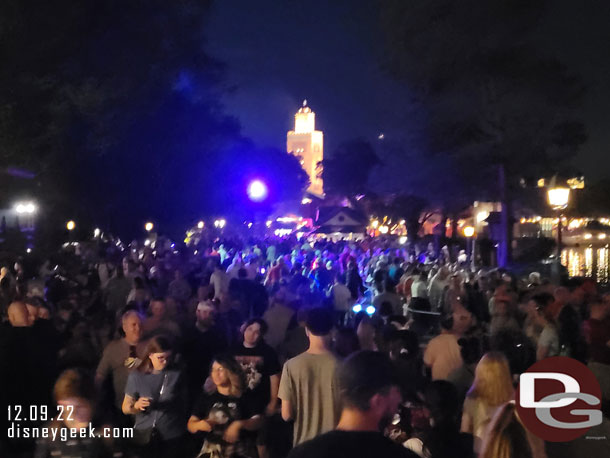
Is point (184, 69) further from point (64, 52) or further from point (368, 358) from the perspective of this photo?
point (368, 358)

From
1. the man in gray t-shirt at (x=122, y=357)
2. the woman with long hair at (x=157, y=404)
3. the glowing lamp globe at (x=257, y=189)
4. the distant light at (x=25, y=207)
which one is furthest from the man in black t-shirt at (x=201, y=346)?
the distant light at (x=25, y=207)

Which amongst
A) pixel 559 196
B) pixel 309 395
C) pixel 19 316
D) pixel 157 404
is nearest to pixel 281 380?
pixel 309 395

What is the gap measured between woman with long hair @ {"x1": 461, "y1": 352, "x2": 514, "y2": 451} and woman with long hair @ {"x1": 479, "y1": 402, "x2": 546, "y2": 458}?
0.69 metres

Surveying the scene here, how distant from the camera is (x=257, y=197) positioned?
13883mm

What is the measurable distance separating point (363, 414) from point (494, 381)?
1696 mm

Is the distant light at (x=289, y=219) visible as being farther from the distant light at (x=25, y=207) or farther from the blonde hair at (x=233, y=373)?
the blonde hair at (x=233, y=373)

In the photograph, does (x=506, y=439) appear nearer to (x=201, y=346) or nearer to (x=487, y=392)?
(x=487, y=392)

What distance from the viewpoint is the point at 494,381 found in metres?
4.32

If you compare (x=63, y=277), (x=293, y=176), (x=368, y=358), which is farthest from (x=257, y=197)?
(x=293, y=176)

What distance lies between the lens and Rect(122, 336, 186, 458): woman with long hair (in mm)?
4734

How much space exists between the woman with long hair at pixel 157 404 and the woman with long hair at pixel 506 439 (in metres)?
2.28

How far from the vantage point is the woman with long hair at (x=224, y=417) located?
4.48 metres

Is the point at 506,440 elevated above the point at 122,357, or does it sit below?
below

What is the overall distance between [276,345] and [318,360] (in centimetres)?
292
